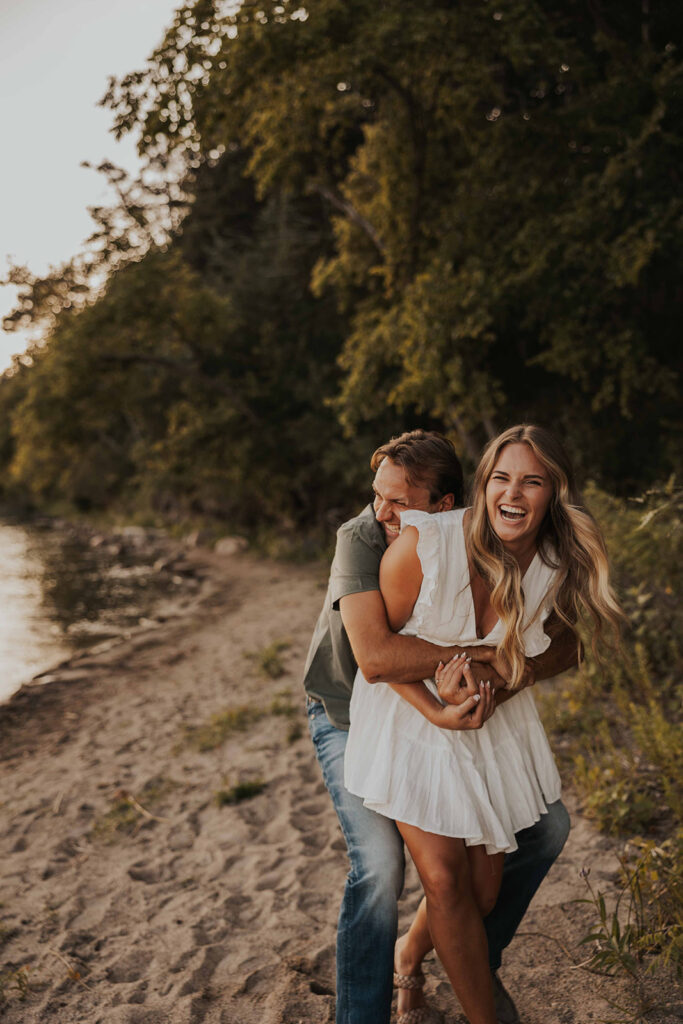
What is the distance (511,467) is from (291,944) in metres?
2.33

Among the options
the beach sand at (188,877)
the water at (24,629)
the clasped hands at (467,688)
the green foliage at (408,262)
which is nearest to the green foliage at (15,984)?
the beach sand at (188,877)

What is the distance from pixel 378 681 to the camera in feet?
7.68

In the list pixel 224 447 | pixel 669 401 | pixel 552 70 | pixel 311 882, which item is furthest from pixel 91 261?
pixel 311 882

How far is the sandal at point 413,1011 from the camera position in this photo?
2572 millimetres

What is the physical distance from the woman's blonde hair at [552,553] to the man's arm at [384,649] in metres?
0.20

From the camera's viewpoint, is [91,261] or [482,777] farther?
[91,261]

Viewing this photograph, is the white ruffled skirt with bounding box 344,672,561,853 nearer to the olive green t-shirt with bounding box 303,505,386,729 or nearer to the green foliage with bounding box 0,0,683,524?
the olive green t-shirt with bounding box 303,505,386,729

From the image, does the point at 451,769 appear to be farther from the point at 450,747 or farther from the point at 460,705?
the point at 460,705

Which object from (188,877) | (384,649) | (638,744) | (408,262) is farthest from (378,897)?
(408,262)

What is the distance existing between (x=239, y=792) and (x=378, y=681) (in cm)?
290

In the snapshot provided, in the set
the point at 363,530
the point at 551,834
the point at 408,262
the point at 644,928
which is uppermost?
the point at 408,262

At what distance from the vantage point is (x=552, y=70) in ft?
27.7

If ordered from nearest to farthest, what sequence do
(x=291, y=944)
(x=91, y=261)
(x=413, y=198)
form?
(x=291, y=944)
(x=413, y=198)
(x=91, y=261)

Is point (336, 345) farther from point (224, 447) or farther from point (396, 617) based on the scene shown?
point (396, 617)
